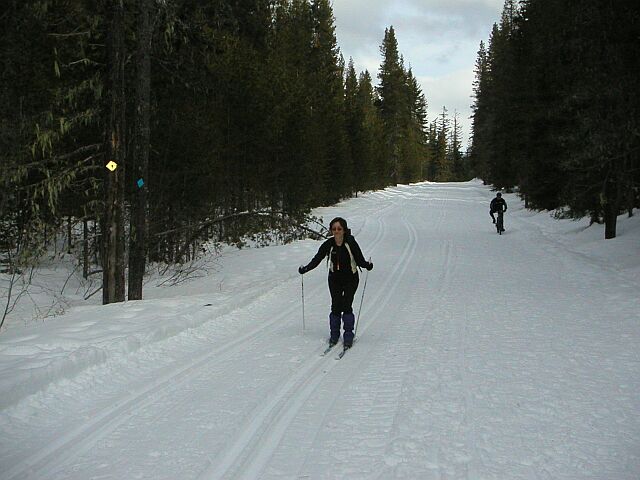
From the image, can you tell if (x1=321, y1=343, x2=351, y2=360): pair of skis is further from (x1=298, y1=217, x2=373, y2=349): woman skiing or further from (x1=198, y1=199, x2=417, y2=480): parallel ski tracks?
(x1=298, y1=217, x2=373, y2=349): woman skiing

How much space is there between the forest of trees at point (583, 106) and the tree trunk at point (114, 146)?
35.9 ft

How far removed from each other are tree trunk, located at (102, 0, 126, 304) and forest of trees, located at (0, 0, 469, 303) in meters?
0.03

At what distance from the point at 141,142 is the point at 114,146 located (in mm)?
587

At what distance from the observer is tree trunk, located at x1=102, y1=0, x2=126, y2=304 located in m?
10.2

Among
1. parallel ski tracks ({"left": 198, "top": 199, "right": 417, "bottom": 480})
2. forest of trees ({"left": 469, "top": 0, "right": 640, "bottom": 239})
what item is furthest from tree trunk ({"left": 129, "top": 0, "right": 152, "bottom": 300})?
forest of trees ({"left": 469, "top": 0, "right": 640, "bottom": 239})

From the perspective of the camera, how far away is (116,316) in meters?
8.59

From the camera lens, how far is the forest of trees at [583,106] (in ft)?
41.8

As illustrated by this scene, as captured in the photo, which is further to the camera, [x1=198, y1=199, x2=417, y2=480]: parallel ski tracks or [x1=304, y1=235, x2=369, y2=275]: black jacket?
[x1=304, y1=235, x2=369, y2=275]: black jacket

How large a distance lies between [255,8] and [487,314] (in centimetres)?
823

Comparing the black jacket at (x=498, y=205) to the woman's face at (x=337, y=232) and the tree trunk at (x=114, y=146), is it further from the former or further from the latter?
the tree trunk at (x=114, y=146)

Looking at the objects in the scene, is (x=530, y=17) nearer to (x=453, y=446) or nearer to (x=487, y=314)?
(x=487, y=314)

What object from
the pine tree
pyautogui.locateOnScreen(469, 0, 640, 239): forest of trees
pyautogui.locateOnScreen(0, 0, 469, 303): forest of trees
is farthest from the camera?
the pine tree

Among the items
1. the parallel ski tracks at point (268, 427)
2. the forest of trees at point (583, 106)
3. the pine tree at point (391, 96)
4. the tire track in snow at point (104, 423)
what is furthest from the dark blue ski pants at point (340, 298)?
the pine tree at point (391, 96)

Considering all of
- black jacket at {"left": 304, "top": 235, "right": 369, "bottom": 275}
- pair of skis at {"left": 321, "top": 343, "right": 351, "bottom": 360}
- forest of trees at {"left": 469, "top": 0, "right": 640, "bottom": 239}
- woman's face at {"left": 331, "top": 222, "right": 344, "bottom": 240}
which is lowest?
pair of skis at {"left": 321, "top": 343, "right": 351, "bottom": 360}
